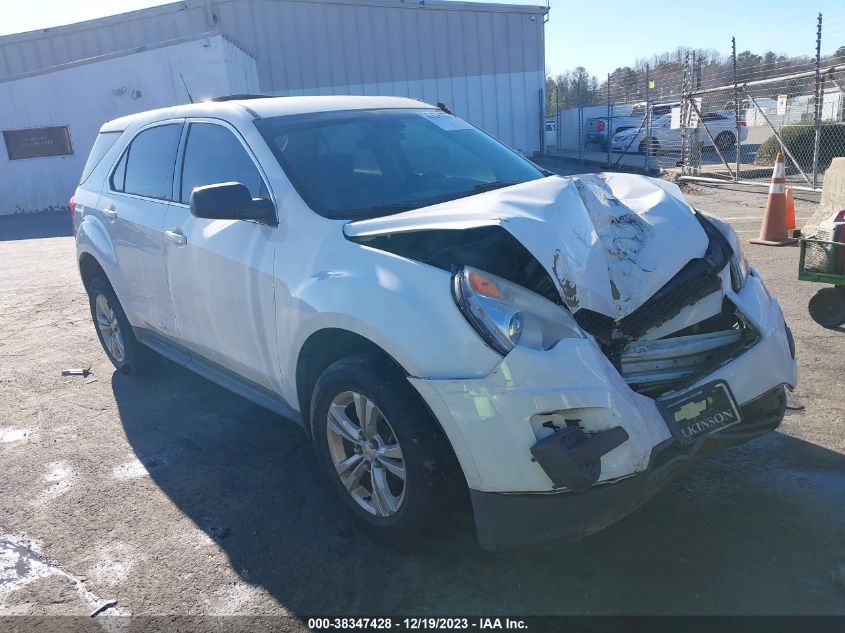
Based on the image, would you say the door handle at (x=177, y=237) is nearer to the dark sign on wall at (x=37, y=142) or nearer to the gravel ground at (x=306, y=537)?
the gravel ground at (x=306, y=537)

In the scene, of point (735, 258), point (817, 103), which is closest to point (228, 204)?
point (735, 258)

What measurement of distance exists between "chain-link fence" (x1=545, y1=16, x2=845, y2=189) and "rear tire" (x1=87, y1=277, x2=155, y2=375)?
1000 cm

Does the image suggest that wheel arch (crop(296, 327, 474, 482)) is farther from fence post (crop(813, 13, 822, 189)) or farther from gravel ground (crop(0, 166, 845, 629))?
fence post (crop(813, 13, 822, 189))

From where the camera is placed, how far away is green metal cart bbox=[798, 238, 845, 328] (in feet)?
16.1

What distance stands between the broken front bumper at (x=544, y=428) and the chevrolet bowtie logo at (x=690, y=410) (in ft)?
0.31

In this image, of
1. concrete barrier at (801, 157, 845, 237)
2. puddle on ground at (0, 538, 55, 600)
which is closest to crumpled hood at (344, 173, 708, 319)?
puddle on ground at (0, 538, 55, 600)

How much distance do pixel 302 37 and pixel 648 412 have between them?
22.4m

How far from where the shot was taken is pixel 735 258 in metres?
3.08

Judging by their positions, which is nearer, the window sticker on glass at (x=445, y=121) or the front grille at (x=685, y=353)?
the front grille at (x=685, y=353)

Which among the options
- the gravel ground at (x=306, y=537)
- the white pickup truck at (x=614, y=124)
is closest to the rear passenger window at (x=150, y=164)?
the gravel ground at (x=306, y=537)

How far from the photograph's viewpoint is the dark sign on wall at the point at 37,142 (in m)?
19.5

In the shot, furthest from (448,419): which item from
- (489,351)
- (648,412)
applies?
(648,412)

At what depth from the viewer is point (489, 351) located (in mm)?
2361

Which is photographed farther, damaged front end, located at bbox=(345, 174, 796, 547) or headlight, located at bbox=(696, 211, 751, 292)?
headlight, located at bbox=(696, 211, 751, 292)
